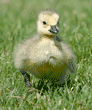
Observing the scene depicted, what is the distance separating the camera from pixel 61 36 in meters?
3.62

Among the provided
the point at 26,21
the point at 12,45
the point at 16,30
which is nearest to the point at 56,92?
the point at 12,45

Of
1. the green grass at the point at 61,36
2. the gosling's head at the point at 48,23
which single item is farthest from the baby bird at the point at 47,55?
the green grass at the point at 61,36

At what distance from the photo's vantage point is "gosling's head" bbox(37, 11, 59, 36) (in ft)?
8.87

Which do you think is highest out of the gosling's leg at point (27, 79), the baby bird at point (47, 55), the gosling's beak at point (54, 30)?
the gosling's beak at point (54, 30)

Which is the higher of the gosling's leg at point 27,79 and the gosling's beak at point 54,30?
the gosling's beak at point 54,30

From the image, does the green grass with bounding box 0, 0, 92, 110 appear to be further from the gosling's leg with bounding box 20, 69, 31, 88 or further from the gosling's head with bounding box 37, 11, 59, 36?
the gosling's head with bounding box 37, 11, 59, 36

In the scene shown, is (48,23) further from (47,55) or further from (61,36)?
(61,36)

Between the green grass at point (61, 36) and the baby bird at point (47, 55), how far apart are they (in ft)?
0.68

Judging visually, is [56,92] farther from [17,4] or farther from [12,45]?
[17,4]

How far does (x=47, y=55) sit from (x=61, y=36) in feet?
3.55

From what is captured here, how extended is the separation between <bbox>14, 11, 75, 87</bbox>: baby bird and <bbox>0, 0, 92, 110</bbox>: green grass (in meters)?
0.21

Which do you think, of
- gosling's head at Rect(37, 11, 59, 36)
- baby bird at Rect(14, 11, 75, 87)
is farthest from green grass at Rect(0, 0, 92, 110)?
gosling's head at Rect(37, 11, 59, 36)

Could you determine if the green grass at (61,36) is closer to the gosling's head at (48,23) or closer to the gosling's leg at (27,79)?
the gosling's leg at (27,79)

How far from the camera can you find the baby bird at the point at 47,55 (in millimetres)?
2619
